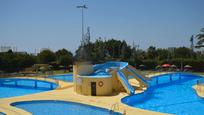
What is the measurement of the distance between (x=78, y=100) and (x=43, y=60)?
26948 mm

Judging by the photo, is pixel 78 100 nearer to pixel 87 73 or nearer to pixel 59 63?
pixel 87 73

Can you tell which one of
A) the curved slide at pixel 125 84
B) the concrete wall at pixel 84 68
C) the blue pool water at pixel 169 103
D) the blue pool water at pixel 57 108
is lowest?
the blue pool water at pixel 169 103

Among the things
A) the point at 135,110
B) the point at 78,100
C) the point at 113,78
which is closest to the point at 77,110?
the point at 78,100

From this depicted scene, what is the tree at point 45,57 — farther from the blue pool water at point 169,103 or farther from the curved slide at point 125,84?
the blue pool water at point 169,103

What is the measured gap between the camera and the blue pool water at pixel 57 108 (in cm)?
1184

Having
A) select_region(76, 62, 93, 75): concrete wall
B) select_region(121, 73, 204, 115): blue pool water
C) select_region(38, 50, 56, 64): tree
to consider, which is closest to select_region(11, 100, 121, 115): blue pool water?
select_region(121, 73, 204, 115): blue pool water

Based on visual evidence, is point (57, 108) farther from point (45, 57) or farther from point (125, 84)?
point (45, 57)

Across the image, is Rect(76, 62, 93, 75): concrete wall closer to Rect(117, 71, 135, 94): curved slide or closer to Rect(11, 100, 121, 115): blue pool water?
Rect(117, 71, 135, 94): curved slide

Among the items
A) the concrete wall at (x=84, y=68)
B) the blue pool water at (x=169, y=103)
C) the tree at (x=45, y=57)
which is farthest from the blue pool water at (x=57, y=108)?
the tree at (x=45, y=57)

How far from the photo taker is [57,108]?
12758 mm

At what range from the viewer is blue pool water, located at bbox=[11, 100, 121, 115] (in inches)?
466

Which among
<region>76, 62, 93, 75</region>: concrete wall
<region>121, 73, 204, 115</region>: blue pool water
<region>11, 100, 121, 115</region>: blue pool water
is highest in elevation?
<region>76, 62, 93, 75</region>: concrete wall

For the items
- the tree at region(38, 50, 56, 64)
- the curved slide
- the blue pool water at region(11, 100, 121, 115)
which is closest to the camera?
the blue pool water at region(11, 100, 121, 115)

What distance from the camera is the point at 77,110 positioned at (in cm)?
1235
